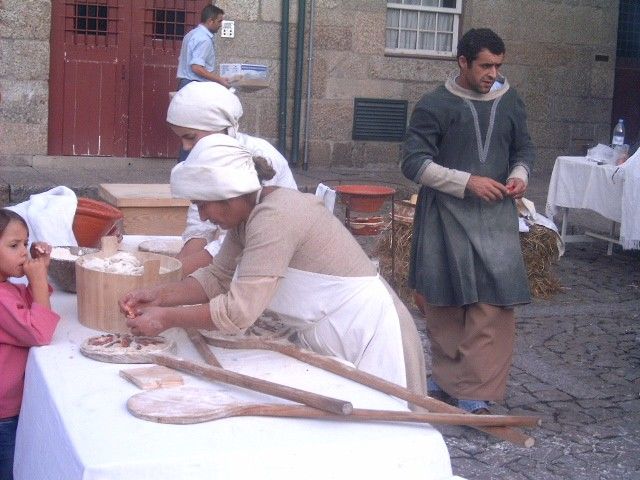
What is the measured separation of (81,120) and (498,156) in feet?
24.3

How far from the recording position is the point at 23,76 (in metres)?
10.6

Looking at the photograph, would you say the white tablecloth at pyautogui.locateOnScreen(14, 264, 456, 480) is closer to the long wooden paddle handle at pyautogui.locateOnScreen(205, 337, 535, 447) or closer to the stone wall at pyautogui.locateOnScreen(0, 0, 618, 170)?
the long wooden paddle handle at pyautogui.locateOnScreen(205, 337, 535, 447)

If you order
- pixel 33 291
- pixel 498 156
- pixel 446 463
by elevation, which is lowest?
pixel 446 463

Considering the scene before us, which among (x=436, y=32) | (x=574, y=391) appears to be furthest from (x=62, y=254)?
(x=436, y=32)

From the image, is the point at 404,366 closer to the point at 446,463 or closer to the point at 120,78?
the point at 446,463

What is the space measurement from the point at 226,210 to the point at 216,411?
70cm

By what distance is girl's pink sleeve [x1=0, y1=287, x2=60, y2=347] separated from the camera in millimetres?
2740

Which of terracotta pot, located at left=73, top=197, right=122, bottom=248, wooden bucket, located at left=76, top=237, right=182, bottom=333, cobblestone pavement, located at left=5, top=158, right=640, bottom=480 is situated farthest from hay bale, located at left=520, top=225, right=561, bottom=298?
wooden bucket, located at left=76, top=237, right=182, bottom=333

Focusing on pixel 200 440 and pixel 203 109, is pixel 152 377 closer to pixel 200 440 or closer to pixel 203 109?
pixel 200 440

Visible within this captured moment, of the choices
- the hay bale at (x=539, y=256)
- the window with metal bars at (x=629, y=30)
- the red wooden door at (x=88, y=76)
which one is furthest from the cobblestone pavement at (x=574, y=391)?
the window with metal bars at (x=629, y=30)

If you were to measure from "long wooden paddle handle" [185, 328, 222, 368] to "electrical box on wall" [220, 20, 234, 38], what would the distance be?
862cm

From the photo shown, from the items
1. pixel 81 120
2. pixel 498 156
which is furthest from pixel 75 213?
pixel 81 120

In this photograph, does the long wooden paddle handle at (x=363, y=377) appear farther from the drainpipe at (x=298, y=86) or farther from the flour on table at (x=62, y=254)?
the drainpipe at (x=298, y=86)

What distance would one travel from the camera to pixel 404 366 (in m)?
2.96
